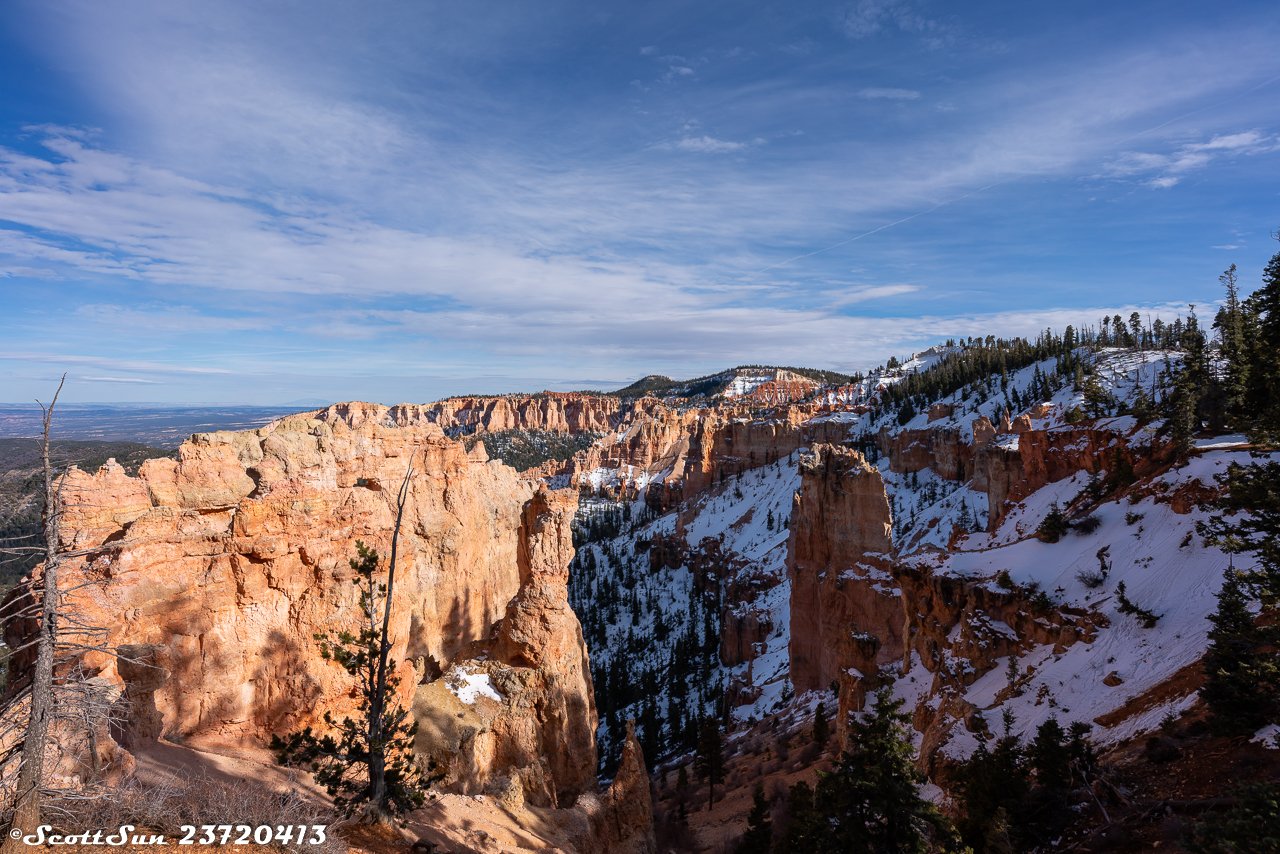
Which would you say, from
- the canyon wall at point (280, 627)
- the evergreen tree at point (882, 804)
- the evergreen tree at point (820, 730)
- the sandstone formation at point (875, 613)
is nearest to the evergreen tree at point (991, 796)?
the evergreen tree at point (882, 804)

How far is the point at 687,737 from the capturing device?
4475cm

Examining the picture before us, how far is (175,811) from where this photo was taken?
7926 millimetres

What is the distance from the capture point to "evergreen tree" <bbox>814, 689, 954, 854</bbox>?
1077cm

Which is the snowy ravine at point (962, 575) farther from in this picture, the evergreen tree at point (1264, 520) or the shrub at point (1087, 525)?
the evergreen tree at point (1264, 520)

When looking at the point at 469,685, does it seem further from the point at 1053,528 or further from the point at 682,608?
the point at 682,608

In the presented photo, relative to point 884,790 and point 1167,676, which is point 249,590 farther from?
point 1167,676

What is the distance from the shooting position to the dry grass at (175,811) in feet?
24.1

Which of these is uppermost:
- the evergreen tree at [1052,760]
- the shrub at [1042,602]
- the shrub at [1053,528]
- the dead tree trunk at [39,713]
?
the dead tree trunk at [39,713]

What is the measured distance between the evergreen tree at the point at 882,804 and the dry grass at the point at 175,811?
887 centimetres

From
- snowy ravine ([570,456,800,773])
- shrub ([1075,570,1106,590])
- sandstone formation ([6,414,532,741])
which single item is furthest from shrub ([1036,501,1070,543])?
snowy ravine ([570,456,800,773])

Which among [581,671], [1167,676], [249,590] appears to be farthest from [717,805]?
[249,590]

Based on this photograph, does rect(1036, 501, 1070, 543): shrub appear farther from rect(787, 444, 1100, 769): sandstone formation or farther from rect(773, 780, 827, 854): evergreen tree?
rect(773, 780, 827, 854): evergreen tree

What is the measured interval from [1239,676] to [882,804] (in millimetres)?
7642

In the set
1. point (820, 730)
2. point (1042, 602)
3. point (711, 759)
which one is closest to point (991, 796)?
point (1042, 602)
